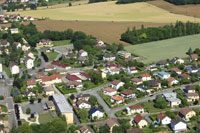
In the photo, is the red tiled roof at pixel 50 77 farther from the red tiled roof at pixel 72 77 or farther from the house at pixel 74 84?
the house at pixel 74 84

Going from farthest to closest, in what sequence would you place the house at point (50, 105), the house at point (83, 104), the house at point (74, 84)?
1. the house at point (74, 84)
2. the house at point (83, 104)
3. the house at point (50, 105)

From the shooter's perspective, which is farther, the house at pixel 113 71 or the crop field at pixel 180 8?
the crop field at pixel 180 8

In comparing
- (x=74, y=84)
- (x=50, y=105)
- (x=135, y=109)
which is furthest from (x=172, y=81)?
(x=50, y=105)

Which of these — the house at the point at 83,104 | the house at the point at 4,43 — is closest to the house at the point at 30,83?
the house at the point at 83,104

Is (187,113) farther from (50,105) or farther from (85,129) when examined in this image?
(50,105)

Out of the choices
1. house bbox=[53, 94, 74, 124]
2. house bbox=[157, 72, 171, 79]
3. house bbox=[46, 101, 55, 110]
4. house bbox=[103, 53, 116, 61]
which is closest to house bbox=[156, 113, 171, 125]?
house bbox=[53, 94, 74, 124]

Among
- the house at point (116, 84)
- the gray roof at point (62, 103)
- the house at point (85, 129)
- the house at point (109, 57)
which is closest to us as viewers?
the house at point (85, 129)

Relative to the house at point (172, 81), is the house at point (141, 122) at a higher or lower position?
lower

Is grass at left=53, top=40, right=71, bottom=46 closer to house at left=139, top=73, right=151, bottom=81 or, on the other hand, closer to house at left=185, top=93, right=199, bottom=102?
house at left=139, top=73, right=151, bottom=81
